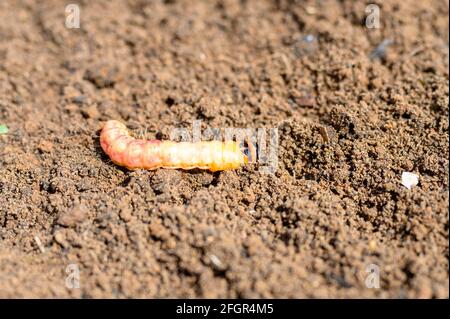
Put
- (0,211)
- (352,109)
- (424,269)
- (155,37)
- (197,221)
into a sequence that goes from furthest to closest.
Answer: (155,37) < (352,109) < (0,211) < (197,221) < (424,269)

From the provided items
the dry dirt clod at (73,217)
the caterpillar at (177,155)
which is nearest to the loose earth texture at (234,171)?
the dry dirt clod at (73,217)

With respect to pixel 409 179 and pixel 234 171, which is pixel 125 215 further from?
pixel 409 179

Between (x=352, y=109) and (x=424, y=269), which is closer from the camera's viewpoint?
(x=424, y=269)

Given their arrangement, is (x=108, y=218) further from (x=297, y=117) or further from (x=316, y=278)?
(x=297, y=117)

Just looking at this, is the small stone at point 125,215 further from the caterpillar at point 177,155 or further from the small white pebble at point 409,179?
the small white pebble at point 409,179

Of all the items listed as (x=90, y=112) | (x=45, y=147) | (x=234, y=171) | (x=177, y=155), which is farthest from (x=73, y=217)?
(x=90, y=112)
